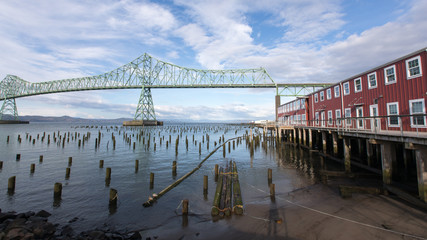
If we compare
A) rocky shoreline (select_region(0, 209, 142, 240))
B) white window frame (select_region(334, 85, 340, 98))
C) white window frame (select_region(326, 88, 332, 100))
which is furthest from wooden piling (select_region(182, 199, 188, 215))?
white window frame (select_region(326, 88, 332, 100))

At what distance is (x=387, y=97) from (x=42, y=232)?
2175 centimetres

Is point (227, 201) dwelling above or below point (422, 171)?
below

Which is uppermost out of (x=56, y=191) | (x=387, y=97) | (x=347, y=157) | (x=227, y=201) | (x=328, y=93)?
(x=328, y=93)

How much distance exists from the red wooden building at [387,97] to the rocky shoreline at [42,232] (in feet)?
45.0

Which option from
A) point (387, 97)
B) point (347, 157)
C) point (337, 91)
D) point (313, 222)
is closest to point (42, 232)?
point (313, 222)

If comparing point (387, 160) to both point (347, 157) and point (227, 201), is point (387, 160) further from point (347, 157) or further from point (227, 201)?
point (227, 201)

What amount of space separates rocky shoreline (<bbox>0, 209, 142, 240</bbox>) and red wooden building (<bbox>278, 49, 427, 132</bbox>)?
1373cm

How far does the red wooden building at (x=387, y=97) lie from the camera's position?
1258 cm

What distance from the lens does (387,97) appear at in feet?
49.5

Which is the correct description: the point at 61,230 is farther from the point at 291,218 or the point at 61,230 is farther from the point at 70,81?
the point at 70,81

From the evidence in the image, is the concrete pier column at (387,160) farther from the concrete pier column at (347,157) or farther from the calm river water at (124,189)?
the calm river water at (124,189)

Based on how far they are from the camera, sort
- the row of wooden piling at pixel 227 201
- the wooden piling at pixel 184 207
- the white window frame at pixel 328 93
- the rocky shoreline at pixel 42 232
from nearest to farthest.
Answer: the rocky shoreline at pixel 42 232 < the row of wooden piling at pixel 227 201 < the wooden piling at pixel 184 207 < the white window frame at pixel 328 93

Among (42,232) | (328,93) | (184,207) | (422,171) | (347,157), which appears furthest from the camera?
(328,93)

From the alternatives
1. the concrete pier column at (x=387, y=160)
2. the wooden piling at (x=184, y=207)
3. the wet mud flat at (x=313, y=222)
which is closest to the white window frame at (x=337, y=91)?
the concrete pier column at (x=387, y=160)
